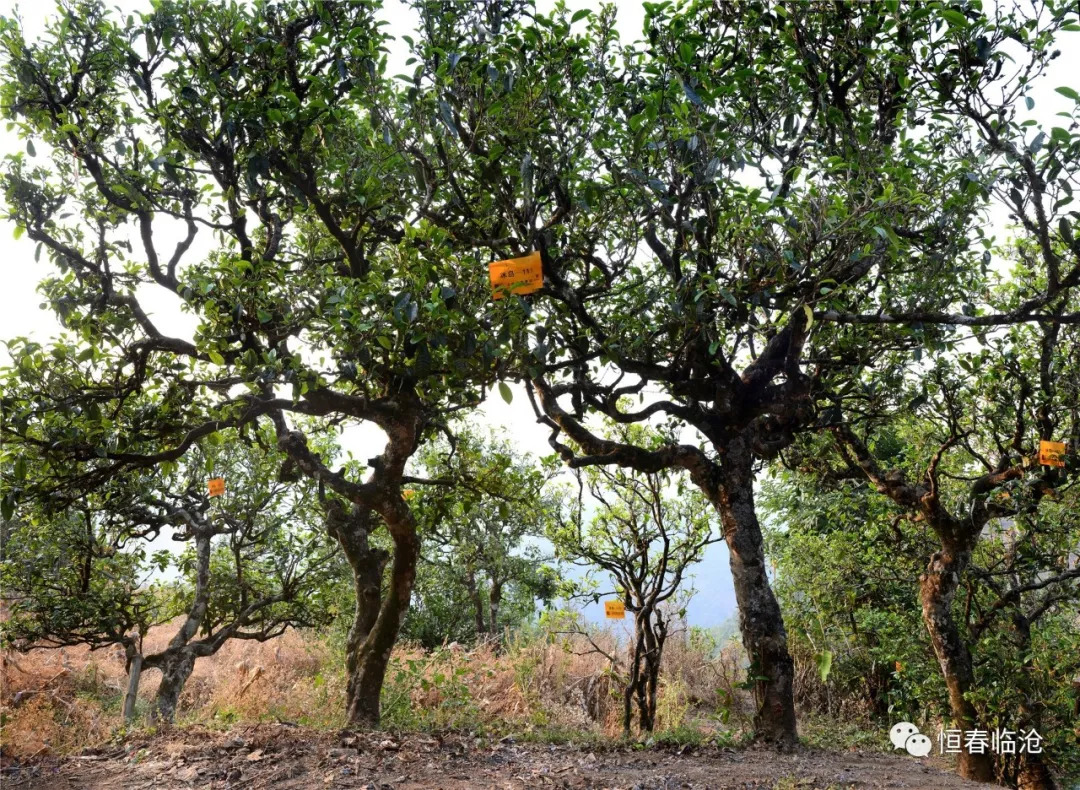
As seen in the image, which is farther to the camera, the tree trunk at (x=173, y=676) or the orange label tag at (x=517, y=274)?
the tree trunk at (x=173, y=676)

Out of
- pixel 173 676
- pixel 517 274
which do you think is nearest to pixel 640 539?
pixel 517 274

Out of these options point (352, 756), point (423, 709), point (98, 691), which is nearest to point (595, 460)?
point (352, 756)

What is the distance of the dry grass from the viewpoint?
6.02 m

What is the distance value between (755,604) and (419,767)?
238 centimetres

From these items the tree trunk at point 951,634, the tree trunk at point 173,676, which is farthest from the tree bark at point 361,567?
the tree trunk at point 951,634

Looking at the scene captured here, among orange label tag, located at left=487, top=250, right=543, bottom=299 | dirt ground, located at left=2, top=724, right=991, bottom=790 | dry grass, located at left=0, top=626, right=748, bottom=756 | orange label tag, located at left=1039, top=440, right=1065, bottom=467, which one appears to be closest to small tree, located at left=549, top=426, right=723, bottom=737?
dry grass, located at left=0, top=626, right=748, bottom=756

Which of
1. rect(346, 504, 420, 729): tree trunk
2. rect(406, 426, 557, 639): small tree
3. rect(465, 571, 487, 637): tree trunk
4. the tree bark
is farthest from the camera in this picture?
rect(465, 571, 487, 637): tree trunk

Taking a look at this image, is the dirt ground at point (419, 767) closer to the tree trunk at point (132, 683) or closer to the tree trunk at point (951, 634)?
the tree trunk at point (951, 634)

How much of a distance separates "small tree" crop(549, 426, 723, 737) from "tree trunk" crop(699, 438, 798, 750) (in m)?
1.22

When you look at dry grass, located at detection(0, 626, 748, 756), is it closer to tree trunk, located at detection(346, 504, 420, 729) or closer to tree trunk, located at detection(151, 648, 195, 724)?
tree trunk, located at detection(151, 648, 195, 724)

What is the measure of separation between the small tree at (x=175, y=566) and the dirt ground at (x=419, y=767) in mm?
2479

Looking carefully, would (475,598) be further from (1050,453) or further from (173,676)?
(1050,453)

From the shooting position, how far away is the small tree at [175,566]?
7.37 meters

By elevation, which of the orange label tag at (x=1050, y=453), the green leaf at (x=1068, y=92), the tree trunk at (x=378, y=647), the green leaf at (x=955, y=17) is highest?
the green leaf at (x=955, y=17)
